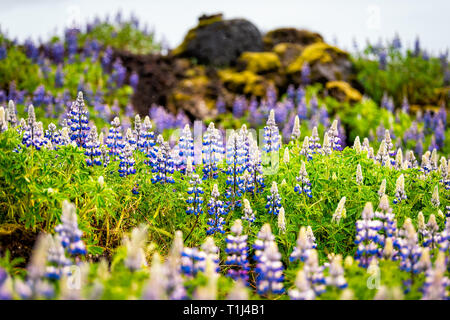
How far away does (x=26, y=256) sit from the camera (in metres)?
3.82

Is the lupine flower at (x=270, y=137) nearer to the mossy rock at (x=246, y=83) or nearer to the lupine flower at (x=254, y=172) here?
the lupine flower at (x=254, y=172)

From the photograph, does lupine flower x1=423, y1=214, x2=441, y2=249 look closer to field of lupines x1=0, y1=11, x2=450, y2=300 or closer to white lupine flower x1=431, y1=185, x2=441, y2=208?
field of lupines x1=0, y1=11, x2=450, y2=300

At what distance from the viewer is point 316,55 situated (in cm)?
1397

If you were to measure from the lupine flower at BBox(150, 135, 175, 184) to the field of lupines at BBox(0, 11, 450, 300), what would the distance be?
16mm

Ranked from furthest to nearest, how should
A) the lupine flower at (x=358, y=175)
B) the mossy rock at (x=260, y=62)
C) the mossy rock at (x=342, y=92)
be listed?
the mossy rock at (x=260, y=62), the mossy rock at (x=342, y=92), the lupine flower at (x=358, y=175)

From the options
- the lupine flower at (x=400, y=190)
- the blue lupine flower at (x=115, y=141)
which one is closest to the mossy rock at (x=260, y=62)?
the blue lupine flower at (x=115, y=141)

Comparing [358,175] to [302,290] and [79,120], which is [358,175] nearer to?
[302,290]

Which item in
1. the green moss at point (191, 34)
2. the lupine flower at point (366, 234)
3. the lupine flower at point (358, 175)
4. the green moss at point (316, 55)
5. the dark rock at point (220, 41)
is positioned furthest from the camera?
the green moss at point (191, 34)

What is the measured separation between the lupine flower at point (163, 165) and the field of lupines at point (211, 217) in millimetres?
16

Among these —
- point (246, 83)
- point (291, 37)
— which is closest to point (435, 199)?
point (246, 83)

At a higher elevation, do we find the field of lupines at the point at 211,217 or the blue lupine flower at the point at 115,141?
the blue lupine flower at the point at 115,141

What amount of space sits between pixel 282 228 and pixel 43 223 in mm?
2156

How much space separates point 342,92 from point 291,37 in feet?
16.2

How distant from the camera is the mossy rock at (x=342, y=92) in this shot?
12.1m
